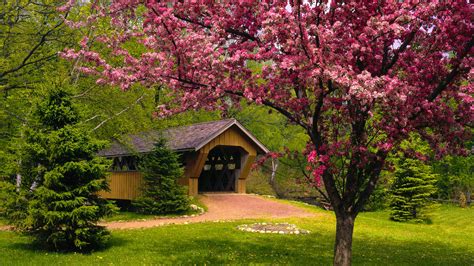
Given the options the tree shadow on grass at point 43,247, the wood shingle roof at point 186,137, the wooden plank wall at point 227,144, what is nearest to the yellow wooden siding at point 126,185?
the wood shingle roof at point 186,137

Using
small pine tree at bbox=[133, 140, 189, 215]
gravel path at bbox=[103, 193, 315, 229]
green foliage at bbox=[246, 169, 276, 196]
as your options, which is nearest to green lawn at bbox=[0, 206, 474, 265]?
gravel path at bbox=[103, 193, 315, 229]

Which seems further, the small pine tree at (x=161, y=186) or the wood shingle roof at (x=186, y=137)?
the wood shingle roof at (x=186, y=137)

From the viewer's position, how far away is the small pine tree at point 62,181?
11.9m

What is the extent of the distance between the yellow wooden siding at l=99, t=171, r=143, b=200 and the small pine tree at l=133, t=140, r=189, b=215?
6.82 ft

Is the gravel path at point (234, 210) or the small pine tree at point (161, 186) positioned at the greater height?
the small pine tree at point (161, 186)

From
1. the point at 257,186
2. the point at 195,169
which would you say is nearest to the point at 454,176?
the point at 257,186

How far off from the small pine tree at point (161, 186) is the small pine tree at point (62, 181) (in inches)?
374

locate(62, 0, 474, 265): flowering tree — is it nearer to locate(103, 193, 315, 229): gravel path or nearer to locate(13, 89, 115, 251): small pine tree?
locate(13, 89, 115, 251): small pine tree

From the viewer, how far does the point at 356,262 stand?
11.6 metres

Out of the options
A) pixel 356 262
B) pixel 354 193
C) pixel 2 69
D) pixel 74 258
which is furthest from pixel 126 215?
pixel 354 193

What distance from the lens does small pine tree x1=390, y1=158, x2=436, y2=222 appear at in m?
25.7

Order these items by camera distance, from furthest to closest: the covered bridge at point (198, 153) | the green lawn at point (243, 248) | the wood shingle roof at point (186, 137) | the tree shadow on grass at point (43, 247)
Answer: the covered bridge at point (198, 153) < the wood shingle roof at point (186, 137) < the tree shadow on grass at point (43, 247) < the green lawn at point (243, 248)

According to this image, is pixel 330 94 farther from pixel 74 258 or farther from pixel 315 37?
pixel 74 258

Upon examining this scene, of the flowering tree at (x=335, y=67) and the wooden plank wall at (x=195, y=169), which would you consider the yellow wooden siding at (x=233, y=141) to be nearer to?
the wooden plank wall at (x=195, y=169)
